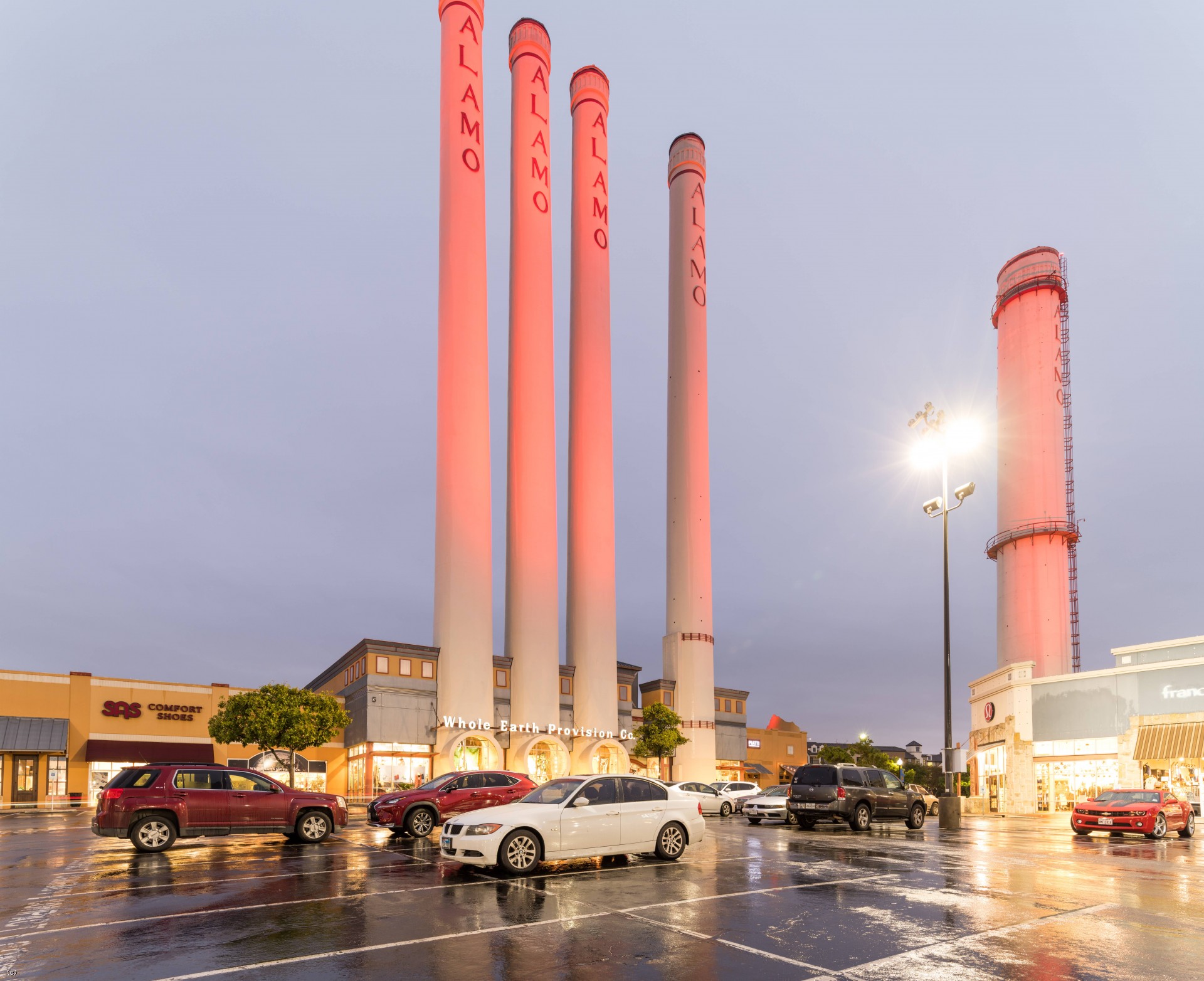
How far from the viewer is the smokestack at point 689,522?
70.6 metres

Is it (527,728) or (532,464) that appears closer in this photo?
(527,728)

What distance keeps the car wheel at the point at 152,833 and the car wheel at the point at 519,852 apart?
28.2ft

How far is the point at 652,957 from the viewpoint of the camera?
28.1ft

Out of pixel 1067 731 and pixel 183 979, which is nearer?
pixel 183 979

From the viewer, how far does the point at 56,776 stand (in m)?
51.9

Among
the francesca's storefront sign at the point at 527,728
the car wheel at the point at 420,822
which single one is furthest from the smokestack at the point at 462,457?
the car wheel at the point at 420,822

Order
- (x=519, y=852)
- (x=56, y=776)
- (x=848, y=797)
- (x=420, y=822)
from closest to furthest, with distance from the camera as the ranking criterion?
(x=519, y=852), (x=420, y=822), (x=848, y=797), (x=56, y=776)

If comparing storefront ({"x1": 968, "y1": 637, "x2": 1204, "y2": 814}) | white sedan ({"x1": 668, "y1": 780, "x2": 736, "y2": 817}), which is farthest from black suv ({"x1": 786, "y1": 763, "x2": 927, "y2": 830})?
storefront ({"x1": 968, "y1": 637, "x2": 1204, "y2": 814})

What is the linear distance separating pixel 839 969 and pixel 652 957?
1.78m

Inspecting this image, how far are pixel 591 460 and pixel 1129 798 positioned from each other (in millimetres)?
46355

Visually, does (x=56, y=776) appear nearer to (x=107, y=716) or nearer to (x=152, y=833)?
(x=107, y=716)

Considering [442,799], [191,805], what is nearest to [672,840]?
[442,799]

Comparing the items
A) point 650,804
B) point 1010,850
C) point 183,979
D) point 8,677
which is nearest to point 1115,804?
point 1010,850

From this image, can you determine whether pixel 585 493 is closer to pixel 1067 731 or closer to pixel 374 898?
pixel 1067 731
